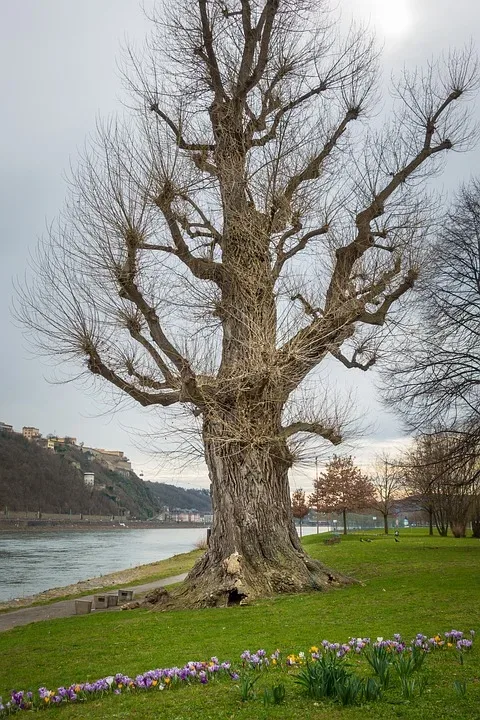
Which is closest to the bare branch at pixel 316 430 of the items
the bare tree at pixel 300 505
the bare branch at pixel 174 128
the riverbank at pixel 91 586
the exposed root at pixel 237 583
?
the exposed root at pixel 237 583

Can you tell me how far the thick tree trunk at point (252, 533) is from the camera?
13945 millimetres

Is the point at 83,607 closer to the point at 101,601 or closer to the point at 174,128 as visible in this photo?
the point at 101,601

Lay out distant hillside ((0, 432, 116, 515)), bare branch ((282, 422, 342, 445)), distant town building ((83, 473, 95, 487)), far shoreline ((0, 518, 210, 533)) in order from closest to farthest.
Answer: bare branch ((282, 422, 342, 445)), far shoreline ((0, 518, 210, 533)), distant hillside ((0, 432, 116, 515)), distant town building ((83, 473, 95, 487))

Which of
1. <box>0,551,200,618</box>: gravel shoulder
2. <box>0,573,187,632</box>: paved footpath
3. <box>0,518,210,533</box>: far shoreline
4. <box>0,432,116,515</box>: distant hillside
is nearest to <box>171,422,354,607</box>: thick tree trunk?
<box>0,573,187,632</box>: paved footpath

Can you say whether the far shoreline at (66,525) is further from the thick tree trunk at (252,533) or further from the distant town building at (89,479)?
the thick tree trunk at (252,533)

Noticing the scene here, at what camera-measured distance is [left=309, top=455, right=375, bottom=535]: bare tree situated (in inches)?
2007

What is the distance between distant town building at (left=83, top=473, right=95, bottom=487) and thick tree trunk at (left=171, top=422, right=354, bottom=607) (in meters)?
138

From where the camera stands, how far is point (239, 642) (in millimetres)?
8984

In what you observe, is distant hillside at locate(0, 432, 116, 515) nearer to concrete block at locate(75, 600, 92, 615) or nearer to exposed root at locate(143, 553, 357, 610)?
concrete block at locate(75, 600, 92, 615)

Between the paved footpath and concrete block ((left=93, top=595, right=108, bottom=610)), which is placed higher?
concrete block ((left=93, top=595, right=108, bottom=610))

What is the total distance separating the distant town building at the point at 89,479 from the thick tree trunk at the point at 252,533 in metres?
138

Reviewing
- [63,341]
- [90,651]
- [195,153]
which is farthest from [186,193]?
[90,651]

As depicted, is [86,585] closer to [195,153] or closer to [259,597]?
[259,597]

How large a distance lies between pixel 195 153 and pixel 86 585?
17845 millimetres
